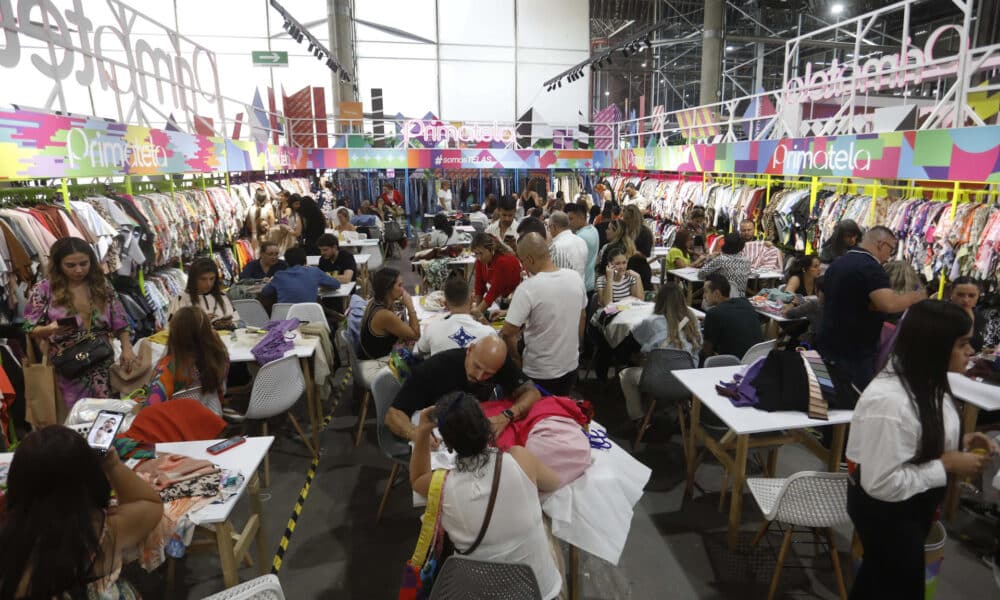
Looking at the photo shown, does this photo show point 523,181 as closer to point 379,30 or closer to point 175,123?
point 379,30

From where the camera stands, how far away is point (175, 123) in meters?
6.97

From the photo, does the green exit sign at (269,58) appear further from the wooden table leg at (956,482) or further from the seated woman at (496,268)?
the wooden table leg at (956,482)

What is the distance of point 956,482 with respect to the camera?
11.2ft

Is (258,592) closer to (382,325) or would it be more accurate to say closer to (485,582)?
(485,582)

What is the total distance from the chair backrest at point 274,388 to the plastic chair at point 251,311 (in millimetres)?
1426

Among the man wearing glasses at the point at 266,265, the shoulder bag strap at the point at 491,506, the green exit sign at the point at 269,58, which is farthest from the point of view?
the green exit sign at the point at 269,58

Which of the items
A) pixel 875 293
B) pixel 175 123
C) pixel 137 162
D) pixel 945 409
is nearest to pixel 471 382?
pixel 945 409

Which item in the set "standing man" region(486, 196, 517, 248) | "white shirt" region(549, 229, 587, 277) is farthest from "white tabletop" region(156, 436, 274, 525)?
"standing man" region(486, 196, 517, 248)

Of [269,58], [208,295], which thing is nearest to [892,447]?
[208,295]

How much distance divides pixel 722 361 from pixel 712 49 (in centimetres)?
1120

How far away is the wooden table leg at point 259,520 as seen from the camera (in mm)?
2658

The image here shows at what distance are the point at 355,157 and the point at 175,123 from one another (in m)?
6.81

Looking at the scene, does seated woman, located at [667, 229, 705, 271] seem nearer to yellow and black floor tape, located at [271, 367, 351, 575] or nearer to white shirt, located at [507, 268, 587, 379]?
white shirt, located at [507, 268, 587, 379]

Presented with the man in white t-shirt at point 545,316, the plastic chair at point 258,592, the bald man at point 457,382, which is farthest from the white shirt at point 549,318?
the plastic chair at point 258,592
